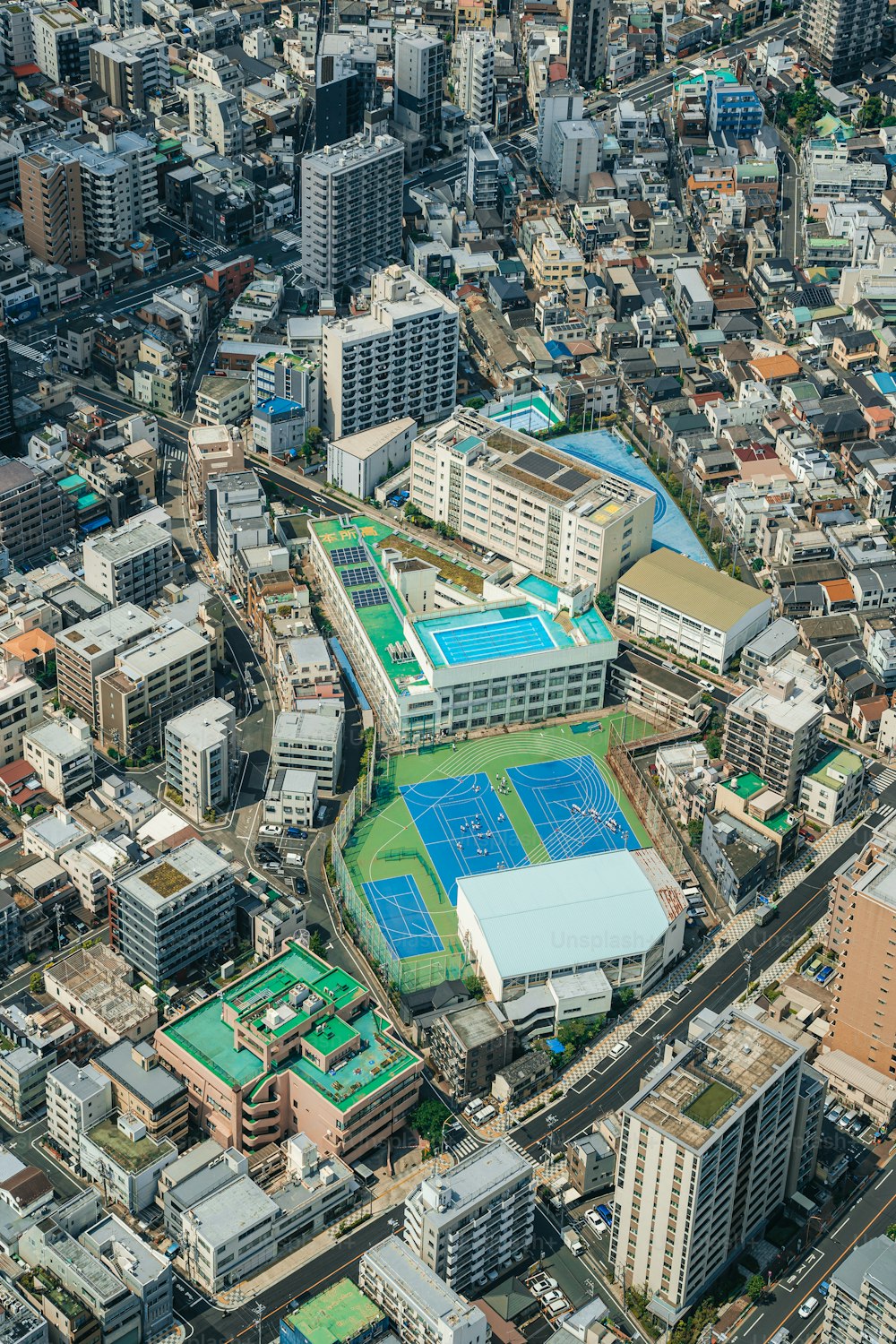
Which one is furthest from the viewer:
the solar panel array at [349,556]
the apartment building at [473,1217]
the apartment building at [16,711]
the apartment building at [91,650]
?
the solar panel array at [349,556]

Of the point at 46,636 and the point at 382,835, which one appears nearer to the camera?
the point at 382,835

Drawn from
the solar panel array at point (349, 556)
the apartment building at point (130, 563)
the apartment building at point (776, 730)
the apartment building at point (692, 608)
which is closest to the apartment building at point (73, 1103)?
the apartment building at point (130, 563)

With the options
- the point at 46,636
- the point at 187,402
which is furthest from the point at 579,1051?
the point at 187,402

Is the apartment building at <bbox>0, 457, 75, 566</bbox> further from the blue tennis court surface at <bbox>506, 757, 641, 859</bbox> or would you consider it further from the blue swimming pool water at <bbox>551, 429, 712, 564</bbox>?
the blue tennis court surface at <bbox>506, 757, 641, 859</bbox>

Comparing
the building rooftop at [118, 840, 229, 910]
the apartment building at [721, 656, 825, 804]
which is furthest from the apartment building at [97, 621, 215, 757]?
the apartment building at [721, 656, 825, 804]

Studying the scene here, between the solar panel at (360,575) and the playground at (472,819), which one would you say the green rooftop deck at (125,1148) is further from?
the solar panel at (360,575)

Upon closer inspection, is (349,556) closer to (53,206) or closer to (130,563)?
(130,563)

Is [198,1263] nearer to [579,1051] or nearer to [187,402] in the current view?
[579,1051]
